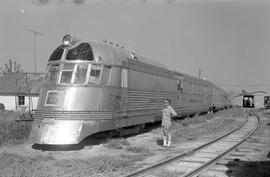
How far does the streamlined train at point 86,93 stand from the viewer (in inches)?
432

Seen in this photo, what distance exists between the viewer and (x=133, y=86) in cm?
1385

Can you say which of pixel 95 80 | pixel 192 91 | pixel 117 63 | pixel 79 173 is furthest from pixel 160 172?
pixel 192 91

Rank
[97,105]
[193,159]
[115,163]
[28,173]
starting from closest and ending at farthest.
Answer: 1. [28,173]
2. [115,163]
3. [193,159]
4. [97,105]

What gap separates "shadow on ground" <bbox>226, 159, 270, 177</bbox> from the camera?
8242 millimetres

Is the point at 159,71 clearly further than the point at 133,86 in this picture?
Yes

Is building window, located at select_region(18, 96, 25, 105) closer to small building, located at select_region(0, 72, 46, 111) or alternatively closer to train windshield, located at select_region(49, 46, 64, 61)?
small building, located at select_region(0, 72, 46, 111)

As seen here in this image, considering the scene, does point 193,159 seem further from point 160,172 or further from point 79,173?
point 79,173

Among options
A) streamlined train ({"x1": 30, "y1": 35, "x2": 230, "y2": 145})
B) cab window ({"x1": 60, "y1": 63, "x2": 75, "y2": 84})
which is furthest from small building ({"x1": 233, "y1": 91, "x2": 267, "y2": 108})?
cab window ({"x1": 60, "y1": 63, "x2": 75, "y2": 84})

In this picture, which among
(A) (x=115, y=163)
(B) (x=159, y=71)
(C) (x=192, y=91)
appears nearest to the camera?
(A) (x=115, y=163)

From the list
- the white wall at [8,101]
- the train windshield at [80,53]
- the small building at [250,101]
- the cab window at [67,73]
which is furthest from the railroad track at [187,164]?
the small building at [250,101]

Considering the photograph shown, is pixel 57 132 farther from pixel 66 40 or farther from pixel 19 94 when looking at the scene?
pixel 19 94

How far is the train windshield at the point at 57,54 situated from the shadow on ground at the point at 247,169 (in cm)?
674

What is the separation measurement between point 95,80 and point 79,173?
4.37 metres

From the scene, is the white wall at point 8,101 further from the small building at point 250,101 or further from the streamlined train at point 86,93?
the small building at point 250,101
